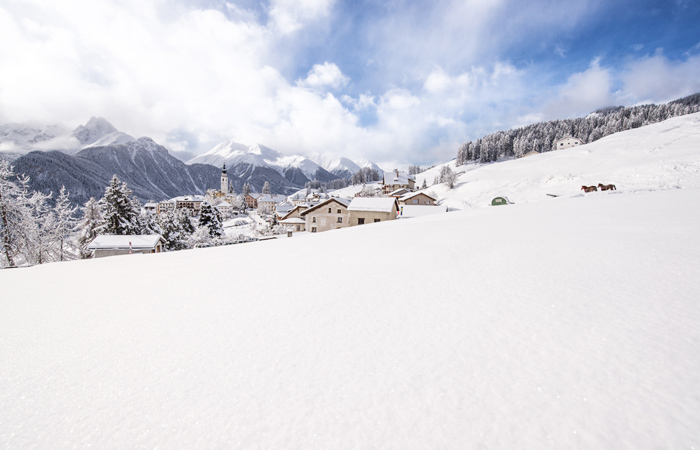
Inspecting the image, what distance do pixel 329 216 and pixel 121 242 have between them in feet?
76.1

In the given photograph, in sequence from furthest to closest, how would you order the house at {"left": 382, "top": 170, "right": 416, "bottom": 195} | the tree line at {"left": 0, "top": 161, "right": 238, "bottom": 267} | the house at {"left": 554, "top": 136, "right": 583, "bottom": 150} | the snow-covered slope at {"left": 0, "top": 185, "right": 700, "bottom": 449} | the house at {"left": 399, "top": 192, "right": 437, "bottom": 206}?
the house at {"left": 382, "top": 170, "right": 416, "bottom": 195}
the house at {"left": 554, "top": 136, "right": 583, "bottom": 150}
the house at {"left": 399, "top": 192, "right": 437, "bottom": 206}
the tree line at {"left": 0, "top": 161, "right": 238, "bottom": 267}
the snow-covered slope at {"left": 0, "top": 185, "right": 700, "bottom": 449}

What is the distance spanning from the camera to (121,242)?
83.5ft

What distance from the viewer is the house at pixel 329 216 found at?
35938 mm

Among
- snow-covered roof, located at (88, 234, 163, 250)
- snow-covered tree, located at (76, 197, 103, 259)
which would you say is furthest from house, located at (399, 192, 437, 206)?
snow-covered tree, located at (76, 197, 103, 259)

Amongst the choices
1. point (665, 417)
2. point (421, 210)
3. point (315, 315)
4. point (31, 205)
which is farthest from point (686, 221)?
point (31, 205)

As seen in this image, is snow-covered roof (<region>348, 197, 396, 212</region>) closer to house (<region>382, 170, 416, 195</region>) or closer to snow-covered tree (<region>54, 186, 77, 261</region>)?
snow-covered tree (<region>54, 186, 77, 261</region>)

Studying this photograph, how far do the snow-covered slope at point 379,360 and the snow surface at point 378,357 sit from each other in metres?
0.02

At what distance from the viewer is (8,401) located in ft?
7.49

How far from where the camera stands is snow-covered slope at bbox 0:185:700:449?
74.1 inches

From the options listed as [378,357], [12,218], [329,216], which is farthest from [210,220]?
[378,357]

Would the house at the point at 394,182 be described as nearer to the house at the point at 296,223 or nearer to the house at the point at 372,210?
the house at the point at 296,223

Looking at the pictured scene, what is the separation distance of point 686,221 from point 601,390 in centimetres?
925

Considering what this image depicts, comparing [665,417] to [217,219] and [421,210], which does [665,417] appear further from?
[217,219]

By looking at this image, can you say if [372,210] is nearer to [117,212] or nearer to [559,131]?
[117,212]
